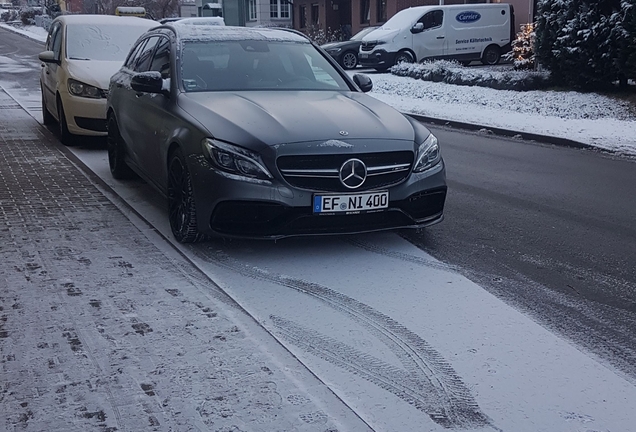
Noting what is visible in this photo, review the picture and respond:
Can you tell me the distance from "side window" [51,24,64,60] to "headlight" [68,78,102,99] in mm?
928

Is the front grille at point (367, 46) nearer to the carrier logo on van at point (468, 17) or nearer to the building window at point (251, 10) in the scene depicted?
the carrier logo on van at point (468, 17)

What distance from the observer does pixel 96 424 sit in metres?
3.40

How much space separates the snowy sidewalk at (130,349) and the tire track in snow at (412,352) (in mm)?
369

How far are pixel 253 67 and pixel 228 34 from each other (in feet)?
1.79

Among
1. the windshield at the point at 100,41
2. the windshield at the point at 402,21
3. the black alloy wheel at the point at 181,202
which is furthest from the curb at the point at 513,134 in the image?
the windshield at the point at 402,21

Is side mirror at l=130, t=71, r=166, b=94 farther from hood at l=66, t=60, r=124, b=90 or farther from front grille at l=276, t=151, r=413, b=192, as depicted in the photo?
hood at l=66, t=60, r=124, b=90

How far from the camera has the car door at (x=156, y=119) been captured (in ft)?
21.4

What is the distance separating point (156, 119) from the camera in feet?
22.0

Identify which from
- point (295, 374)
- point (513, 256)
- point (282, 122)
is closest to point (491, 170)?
point (513, 256)

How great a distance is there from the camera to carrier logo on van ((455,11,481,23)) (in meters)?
26.5

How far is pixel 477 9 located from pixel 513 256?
73.8 ft

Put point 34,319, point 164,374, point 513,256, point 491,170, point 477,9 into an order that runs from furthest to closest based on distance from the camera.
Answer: point 477,9 < point 491,170 < point 513,256 < point 34,319 < point 164,374

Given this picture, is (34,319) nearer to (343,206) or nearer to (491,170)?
(343,206)

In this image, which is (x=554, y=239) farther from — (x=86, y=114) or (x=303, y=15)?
(x=303, y=15)
